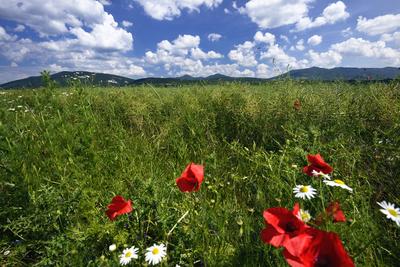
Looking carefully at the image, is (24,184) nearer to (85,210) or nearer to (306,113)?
(85,210)

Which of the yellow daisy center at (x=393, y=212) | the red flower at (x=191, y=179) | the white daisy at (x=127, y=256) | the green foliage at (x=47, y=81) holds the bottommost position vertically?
the white daisy at (x=127, y=256)

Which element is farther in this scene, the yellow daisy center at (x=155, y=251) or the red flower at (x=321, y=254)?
the yellow daisy center at (x=155, y=251)

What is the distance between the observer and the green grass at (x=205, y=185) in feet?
5.82

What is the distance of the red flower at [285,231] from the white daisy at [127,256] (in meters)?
0.98

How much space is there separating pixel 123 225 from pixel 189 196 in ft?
1.89

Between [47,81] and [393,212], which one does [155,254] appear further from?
[47,81]

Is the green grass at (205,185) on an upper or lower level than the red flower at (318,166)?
lower

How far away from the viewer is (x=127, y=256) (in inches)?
66.6

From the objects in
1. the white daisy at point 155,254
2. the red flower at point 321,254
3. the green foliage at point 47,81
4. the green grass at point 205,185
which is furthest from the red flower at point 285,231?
the green foliage at point 47,81

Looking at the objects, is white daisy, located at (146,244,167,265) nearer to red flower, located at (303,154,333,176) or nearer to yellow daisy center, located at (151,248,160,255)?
yellow daisy center, located at (151,248,160,255)

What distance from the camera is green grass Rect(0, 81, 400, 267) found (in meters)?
1.78

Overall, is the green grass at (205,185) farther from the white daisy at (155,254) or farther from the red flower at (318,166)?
the red flower at (318,166)

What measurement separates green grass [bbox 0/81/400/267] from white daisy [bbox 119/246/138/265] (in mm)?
43

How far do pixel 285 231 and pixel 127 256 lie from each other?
1111mm
